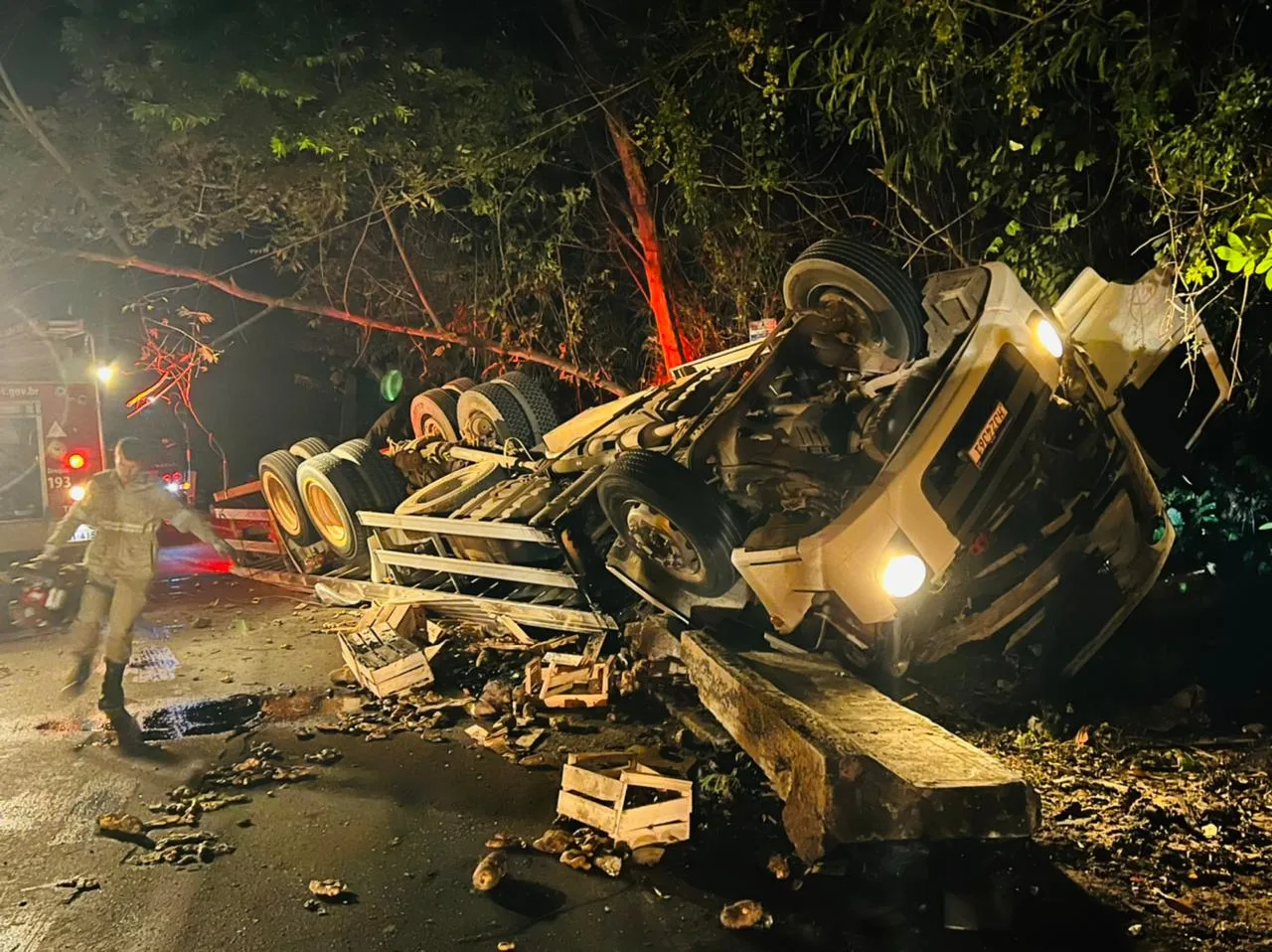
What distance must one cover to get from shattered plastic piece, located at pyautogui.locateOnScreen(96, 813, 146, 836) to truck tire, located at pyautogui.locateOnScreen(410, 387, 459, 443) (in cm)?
535

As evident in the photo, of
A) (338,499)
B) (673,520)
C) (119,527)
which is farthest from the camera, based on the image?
(338,499)

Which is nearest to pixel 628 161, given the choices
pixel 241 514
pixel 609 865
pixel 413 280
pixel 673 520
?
pixel 413 280

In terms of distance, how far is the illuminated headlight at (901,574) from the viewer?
4.09m

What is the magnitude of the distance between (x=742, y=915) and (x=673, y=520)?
94.2 inches

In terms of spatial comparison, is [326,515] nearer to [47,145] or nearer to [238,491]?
[238,491]

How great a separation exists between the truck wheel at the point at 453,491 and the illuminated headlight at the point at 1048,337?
4.60m

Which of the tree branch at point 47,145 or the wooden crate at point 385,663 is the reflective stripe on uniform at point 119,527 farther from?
the tree branch at point 47,145

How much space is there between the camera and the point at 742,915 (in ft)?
10.1

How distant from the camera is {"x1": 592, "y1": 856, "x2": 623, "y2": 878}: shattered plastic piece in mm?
3430

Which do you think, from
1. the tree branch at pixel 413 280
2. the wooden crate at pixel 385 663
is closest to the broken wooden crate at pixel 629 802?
the wooden crate at pixel 385 663

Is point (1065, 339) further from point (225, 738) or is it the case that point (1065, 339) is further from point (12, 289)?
point (12, 289)

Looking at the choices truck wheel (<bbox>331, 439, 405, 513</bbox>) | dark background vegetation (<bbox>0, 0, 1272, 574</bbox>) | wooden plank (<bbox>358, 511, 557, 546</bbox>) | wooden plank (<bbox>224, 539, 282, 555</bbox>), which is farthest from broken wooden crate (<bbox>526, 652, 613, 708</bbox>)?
wooden plank (<bbox>224, 539, 282, 555</bbox>)

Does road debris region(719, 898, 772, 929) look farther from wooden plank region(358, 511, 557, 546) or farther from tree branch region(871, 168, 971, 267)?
tree branch region(871, 168, 971, 267)

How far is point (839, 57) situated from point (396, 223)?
7.48 m
